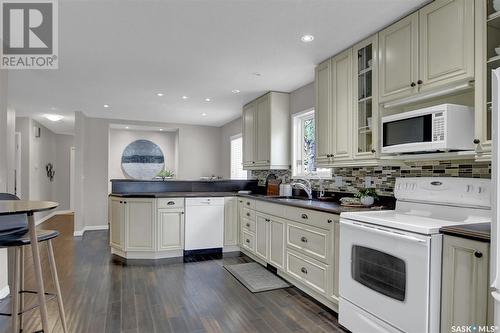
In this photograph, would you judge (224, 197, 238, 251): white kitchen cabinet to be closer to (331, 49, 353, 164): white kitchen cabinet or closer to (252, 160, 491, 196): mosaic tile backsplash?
(252, 160, 491, 196): mosaic tile backsplash

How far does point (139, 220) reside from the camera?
13.2 ft

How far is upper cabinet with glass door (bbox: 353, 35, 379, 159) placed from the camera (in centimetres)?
261

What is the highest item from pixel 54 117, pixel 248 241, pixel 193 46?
pixel 193 46

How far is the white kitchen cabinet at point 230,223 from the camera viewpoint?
14.5 feet

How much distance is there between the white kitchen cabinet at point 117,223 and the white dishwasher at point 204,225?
838mm

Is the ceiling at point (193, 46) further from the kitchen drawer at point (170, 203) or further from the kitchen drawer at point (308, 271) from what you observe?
the kitchen drawer at point (308, 271)

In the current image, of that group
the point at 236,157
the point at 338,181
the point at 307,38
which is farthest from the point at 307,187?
the point at 236,157

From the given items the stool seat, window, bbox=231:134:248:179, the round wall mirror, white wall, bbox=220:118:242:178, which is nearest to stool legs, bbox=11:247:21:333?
the stool seat

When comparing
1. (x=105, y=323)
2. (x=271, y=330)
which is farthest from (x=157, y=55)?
(x=271, y=330)

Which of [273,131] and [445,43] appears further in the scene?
[273,131]

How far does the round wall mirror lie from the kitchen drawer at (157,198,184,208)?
3789mm

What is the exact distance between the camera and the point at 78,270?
3693 mm

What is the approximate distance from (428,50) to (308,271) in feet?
6.78

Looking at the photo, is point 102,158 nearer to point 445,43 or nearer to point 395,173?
point 395,173
